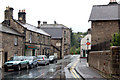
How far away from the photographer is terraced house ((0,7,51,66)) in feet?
92.7

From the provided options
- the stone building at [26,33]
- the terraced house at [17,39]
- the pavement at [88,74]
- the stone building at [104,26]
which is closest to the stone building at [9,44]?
the terraced house at [17,39]

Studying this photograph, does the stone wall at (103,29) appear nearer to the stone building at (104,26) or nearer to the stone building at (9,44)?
the stone building at (104,26)

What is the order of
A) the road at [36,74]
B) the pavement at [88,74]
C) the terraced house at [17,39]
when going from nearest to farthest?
the pavement at [88,74], the road at [36,74], the terraced house at [17,39]

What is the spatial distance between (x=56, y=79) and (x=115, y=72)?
4442 millimetres

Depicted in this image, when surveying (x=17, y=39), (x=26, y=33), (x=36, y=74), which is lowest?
(x=36, y=74)

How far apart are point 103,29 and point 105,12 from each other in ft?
13.4

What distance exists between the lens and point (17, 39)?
32.4 m

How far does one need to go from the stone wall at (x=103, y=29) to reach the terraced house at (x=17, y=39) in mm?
13382

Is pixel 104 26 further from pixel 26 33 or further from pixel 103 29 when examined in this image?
pixel 26 33

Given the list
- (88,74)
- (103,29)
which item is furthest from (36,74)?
(103,29)

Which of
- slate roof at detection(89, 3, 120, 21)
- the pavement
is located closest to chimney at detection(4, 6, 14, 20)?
slate roof at detection(89, 3, 120, 21)

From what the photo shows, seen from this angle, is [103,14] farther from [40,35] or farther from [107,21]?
[40,35]

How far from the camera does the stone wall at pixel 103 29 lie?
2915 centimetres

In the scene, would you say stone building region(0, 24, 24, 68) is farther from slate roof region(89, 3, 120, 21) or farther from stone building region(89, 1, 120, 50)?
slate roof region(89, 3, 120, 21)
